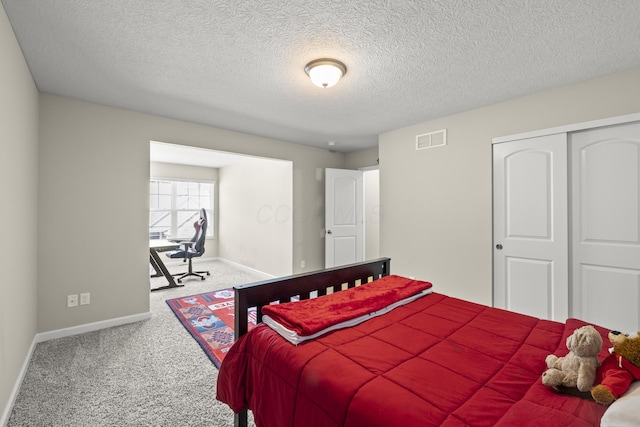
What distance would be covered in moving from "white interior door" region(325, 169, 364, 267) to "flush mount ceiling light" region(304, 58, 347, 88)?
2671 mm

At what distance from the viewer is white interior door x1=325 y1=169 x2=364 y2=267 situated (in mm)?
4930

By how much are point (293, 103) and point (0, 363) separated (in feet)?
9.63

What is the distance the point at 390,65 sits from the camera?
7.36 feet

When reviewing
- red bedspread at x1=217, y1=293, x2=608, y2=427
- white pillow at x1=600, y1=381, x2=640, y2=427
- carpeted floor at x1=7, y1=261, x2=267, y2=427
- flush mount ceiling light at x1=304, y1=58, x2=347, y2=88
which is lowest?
Result: carpeted floor at x1=7, y1=261, x2=267, y2=427

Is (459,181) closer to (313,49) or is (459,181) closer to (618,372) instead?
(313,49)

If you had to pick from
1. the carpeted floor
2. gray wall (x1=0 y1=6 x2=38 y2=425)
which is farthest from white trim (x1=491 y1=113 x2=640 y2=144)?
gray wall (x1=0 y1=6 x2=38 y2=425)

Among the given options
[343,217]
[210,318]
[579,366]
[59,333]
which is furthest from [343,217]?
[579,366]

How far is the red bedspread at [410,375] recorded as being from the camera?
2.99 ft

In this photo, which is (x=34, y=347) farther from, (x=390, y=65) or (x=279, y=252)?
(x=390, y=65)

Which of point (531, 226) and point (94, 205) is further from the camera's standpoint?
point (94, 205)

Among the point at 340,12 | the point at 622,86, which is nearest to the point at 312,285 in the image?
the point at 340,12

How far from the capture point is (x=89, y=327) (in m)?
2.94

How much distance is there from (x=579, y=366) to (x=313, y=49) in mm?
2214

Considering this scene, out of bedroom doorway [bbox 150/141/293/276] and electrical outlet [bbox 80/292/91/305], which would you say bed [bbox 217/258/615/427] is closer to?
electrical outlet [bbox 80/292/91/305]
